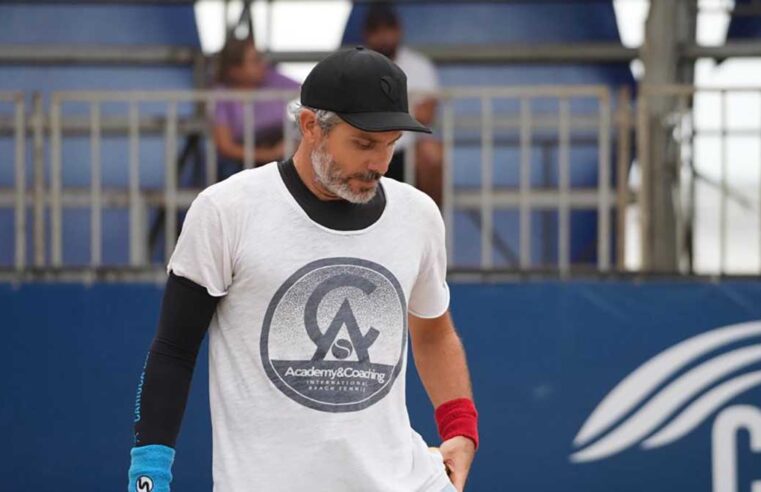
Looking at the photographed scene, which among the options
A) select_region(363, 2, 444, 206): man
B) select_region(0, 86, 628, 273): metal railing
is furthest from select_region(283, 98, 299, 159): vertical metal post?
select_region(363, 2, 444, 206): man

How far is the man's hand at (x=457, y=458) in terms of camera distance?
3.89m

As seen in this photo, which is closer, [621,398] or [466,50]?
[621,398]

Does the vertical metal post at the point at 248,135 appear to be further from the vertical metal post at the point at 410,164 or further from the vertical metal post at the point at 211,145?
the vertical metal post at the point at 410,164

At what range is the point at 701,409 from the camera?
282 inches

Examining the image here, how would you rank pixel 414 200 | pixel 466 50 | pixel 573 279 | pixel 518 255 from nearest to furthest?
1. pixel 414 200
2. pixel 573 279
3. pixel 518 255
4. pixel 466 50

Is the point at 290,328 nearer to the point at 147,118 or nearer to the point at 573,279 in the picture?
the point at 573,279

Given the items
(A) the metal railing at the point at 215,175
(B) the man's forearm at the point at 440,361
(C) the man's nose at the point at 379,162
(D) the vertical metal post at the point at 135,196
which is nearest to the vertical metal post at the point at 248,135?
(A) the metal railing at the point at 215,175

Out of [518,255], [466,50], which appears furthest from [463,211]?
[466,50]

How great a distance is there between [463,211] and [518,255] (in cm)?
37

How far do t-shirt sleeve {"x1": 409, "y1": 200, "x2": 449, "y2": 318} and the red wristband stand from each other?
0.76 feet

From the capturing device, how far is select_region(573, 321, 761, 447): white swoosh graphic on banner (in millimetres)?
7113

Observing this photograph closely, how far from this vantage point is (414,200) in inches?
147

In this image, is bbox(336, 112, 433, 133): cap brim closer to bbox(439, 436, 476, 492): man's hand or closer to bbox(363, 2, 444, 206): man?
bbox(439, 436, 476, 492): man's hand

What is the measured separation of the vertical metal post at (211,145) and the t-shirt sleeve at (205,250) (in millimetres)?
3783
